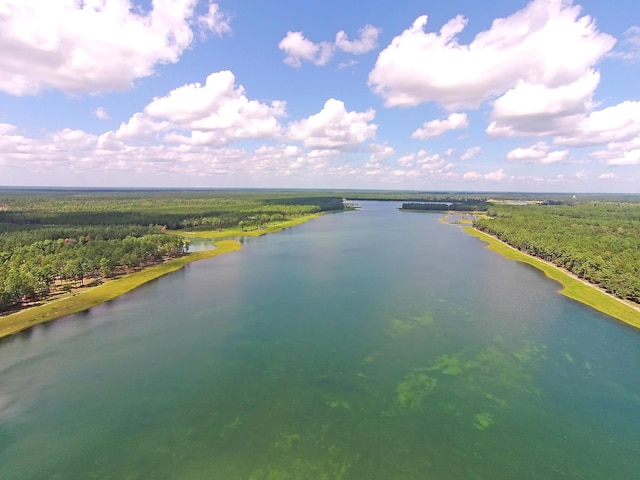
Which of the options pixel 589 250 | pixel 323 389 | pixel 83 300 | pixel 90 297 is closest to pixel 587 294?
pixel 589 250

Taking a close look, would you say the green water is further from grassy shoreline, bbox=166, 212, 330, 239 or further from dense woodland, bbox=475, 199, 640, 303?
grassy shoreline, bbox=166, 212, 330, 239

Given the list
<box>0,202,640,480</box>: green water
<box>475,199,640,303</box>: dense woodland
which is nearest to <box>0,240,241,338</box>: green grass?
<box>0,202,640,480</box>: green water

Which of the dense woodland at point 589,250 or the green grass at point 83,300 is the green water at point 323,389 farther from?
the dense woodland at point 589,250

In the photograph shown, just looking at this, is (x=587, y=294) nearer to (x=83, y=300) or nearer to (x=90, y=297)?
(x=90, y=297)

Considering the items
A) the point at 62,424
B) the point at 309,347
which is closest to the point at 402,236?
the point at 309,347

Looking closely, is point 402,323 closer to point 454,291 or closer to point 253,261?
point 454,291

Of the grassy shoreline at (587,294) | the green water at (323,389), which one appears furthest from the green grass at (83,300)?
the grassy shoreline at (587,294)
